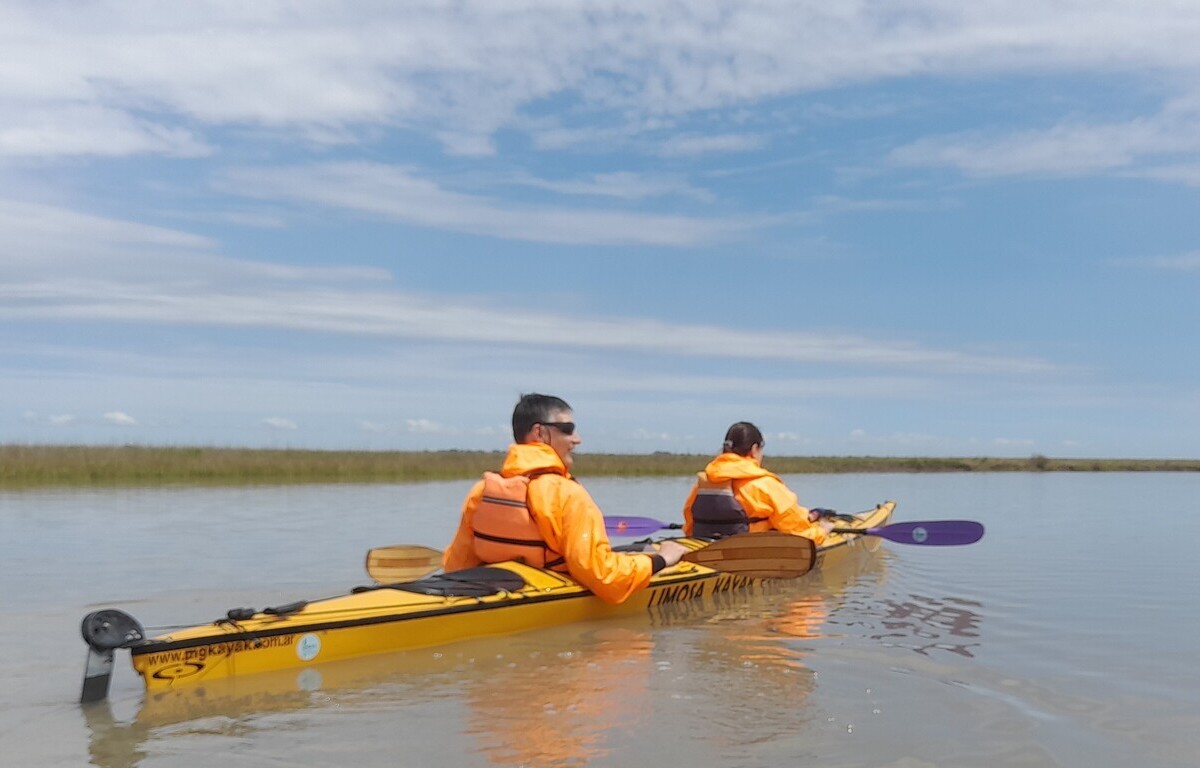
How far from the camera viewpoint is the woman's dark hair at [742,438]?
8.91 meters

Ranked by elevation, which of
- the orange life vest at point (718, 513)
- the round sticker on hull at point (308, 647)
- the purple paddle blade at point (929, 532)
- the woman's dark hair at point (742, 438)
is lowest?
the round sticker on hull at point (308, 647)

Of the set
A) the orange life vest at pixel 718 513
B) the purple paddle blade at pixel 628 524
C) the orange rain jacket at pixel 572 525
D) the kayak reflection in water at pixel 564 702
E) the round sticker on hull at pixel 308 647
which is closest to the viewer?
the kayak reflection in water at pixel 564 702

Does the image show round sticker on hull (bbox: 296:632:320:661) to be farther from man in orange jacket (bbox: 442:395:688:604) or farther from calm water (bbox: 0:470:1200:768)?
man in orange jacket (bbox: 442:395:688:604)

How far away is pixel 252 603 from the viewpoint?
7.86 meters

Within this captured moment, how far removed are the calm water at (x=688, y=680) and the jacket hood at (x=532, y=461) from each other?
1.02 m

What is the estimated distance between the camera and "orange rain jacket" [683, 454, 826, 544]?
8.80 meters

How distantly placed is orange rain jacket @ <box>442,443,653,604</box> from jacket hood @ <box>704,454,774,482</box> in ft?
8.49

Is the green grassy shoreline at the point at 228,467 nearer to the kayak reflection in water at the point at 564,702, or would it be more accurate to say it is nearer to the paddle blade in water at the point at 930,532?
the paddle blade in water at the point at 930,532

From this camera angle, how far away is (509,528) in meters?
6.26

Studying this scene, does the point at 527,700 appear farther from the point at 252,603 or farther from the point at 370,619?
the point at 252,603

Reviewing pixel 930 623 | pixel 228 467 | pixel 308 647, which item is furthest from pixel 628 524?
pixel 228 467

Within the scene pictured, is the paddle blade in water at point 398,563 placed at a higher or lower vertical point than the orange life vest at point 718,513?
lower

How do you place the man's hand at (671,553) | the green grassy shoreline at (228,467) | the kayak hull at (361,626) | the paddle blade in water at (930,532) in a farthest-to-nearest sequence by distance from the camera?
the green grassy shoreline at (228,467), the paddle blade in water at (930,532), the man's hand at (671,553), the kayak hull at (361,626)

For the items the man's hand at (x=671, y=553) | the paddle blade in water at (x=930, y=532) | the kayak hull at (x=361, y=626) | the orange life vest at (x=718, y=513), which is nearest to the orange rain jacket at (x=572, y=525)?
the kayak hull at (x=361, y=626)
